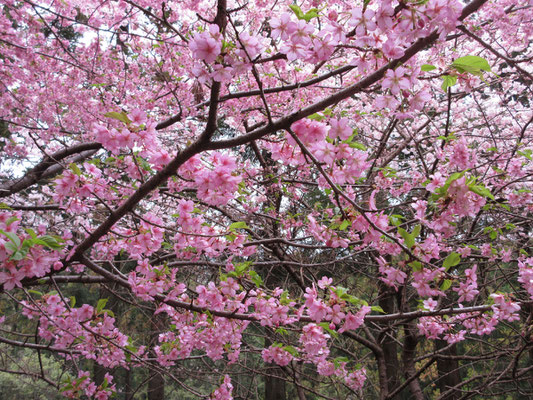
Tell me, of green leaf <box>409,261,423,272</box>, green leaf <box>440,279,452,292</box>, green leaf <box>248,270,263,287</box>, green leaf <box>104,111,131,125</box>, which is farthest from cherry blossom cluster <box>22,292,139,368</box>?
green leaf <box>440,279,452,292</box>

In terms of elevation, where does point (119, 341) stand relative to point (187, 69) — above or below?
below

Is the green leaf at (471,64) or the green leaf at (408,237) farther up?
the green leaf at (471,64)

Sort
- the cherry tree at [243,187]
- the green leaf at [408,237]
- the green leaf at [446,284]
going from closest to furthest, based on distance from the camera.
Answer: the cherry tree at [243,187]
the green leaf at [408,237]
the green leaf at [446,284]

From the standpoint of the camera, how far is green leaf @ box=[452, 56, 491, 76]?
1.17 metres

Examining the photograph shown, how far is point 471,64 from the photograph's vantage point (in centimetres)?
119

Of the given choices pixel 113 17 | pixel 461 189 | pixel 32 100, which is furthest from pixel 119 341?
pixel 113 17

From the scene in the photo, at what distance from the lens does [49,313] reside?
8.27 feet

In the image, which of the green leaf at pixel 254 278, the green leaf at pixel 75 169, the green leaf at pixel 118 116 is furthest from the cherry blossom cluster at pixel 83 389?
the green leaf at pixel 118 116

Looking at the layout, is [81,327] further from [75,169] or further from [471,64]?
[471,64]

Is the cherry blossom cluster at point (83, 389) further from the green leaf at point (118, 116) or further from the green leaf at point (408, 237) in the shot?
the green leaf at point (408, 237)

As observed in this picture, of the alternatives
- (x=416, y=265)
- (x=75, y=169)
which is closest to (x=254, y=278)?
(x=416, y=265)

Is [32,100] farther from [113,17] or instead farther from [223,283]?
[223,283]

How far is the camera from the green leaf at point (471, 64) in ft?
3.83

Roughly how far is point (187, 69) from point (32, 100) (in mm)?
2406
